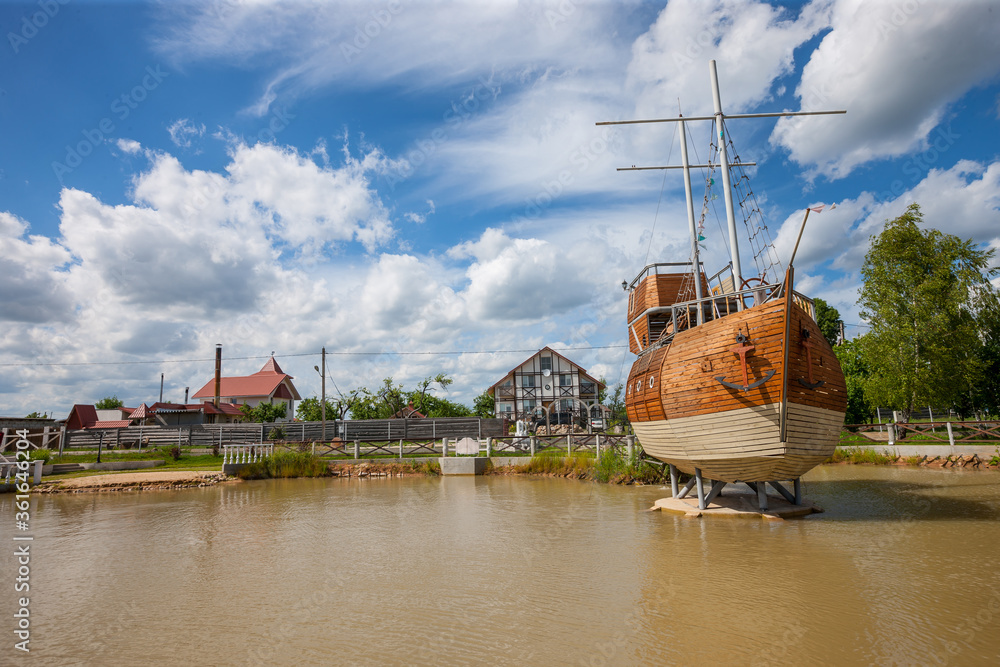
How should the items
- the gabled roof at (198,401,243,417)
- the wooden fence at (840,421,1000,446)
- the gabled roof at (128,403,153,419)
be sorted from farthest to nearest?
the gabled roof at (198,401,243,417)
the gabled roof at (128,403,153,419)
the wooden fence at (840,421,1000,446)

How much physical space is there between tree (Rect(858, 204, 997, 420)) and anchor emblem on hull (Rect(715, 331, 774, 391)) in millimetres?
20671

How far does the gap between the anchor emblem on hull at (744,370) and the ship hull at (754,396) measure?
0.06 ft

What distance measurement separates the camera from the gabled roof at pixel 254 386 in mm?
60906

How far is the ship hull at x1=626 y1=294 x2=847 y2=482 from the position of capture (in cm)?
945

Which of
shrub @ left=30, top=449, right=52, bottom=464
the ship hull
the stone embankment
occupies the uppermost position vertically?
the ship hull

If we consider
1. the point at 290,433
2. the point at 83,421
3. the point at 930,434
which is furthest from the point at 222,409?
the point at 930,434

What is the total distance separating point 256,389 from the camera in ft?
203

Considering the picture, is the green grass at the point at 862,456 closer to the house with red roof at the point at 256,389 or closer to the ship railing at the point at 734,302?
the ship railing at the point at 734,302

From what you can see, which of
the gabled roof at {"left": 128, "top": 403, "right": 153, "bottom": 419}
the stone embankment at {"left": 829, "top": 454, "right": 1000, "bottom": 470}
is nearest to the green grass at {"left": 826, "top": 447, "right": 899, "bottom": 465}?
the stone embankment at {"left": 829, "top": 454, "right": 1000, "bottom": 470}

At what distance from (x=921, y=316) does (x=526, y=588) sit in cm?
2654

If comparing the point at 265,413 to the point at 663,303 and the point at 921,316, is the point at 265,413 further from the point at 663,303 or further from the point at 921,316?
the point at 921,316

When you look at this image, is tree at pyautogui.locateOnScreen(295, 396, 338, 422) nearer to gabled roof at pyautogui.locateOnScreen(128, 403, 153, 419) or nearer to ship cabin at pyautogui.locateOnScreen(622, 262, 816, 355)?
gabled roof at pyautogui.locateOnScreen(128, 403, 153, 419)

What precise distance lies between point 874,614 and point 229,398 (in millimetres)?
65332

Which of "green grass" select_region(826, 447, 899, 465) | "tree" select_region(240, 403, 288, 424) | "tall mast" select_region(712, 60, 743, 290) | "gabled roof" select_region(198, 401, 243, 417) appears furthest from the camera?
"gabled roof" select_region(198, 401, 243, 417)
